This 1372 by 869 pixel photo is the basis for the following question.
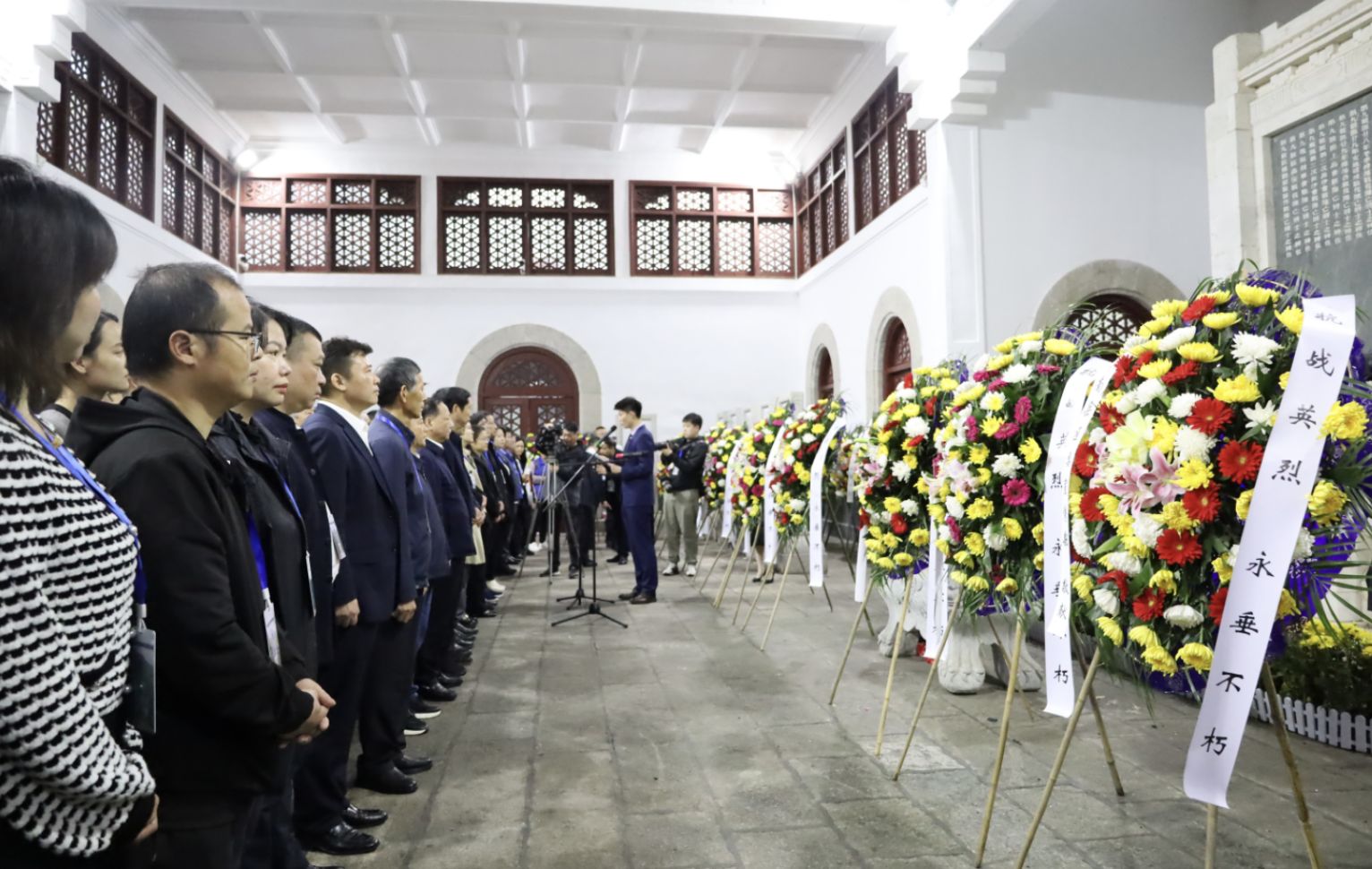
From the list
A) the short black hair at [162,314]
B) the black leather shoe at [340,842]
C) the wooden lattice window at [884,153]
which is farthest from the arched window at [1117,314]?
the short black hair at [162,314]

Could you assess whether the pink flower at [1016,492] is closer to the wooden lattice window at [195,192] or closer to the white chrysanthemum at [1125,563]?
the white chrysanthemum at [1125,563]

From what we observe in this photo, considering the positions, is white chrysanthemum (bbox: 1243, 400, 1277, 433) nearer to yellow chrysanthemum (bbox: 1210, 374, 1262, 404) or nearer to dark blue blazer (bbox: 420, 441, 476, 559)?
yellow chrysanthemum (bbox: 1210, 374, 1262, 404)

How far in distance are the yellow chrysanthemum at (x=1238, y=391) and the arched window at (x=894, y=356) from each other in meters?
6.55

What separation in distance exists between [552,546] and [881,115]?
523 centimetres

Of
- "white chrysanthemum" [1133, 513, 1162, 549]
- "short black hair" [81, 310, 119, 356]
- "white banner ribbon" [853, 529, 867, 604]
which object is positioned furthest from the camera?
"white banner ribbon" [853, 529, 867, 604]

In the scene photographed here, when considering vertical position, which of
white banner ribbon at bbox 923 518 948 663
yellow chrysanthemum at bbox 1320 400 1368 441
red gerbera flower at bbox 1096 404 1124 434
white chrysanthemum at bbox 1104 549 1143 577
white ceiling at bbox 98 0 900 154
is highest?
white ceiling at bbox 98 0 900 154

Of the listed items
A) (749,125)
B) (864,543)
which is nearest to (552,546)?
(864,543)

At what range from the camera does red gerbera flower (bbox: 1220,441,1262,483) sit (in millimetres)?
1712

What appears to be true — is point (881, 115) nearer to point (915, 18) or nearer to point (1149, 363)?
point (915, 18)

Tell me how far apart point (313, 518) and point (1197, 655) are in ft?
6.95

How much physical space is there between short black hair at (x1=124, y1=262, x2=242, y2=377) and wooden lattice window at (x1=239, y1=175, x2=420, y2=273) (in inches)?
403

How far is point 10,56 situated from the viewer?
5922 millimetres

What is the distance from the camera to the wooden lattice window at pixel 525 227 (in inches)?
A: 447

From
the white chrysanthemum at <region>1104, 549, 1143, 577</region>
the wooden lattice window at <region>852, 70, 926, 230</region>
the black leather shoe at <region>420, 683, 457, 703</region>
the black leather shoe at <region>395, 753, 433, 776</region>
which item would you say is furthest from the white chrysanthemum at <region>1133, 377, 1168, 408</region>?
the wooden lattice window at <region>852, 70, 926, 230</region>
